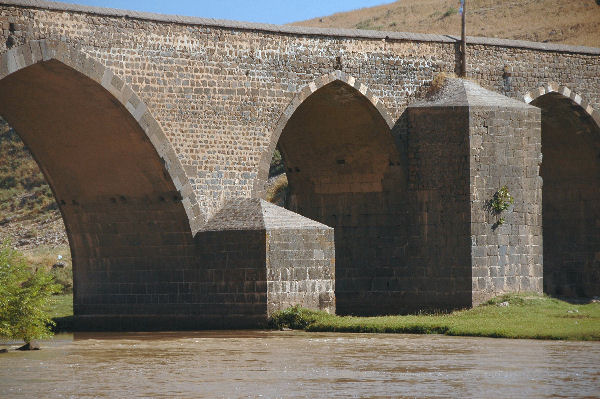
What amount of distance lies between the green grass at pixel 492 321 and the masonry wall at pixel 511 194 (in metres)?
0.54

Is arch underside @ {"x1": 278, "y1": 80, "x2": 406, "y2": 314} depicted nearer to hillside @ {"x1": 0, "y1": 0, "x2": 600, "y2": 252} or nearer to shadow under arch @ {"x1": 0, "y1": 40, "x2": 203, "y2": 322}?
shadow under arch @ {"x1": 0, "y1": 40, "x2": 203, "y2": 322}

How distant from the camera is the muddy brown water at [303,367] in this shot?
1402 centimetres

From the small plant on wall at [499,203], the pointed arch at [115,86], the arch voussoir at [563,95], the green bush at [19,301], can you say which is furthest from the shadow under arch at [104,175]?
the arch voussoir at [563,95]

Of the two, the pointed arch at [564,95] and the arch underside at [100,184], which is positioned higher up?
the pointed arch at [564,95]

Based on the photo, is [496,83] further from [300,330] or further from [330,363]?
[330,363]

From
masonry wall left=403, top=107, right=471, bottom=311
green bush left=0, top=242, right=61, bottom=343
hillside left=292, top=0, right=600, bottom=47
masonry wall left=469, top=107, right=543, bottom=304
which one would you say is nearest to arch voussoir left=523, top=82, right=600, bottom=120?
masonry wall left=469, top=107, right=543, bottom=304

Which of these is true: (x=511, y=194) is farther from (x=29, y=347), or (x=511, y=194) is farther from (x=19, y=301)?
(x=19, y=301)

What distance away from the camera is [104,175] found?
2498 cm

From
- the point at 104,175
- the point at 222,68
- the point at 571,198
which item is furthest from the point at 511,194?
the point at 104,175

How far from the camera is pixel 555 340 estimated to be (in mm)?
19938

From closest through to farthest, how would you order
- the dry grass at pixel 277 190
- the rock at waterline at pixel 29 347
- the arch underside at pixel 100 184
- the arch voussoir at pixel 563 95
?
1. the rock at waterline at pixel 29 347
2. the arch underside at pixel 100 184
3. the arch voussoir at pixel 563 95
4. the dry grass at pixel 277 190

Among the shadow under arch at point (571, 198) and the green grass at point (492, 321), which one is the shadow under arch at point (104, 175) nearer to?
the green grass at point (492, 321)

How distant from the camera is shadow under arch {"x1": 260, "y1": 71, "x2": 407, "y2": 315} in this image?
2719 centimetres

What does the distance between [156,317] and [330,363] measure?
8332 millimetres
